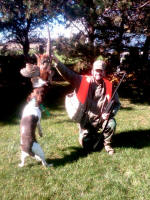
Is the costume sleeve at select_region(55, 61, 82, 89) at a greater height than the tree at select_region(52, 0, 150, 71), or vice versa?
the tree at select_region(52, 0, 150, 71)

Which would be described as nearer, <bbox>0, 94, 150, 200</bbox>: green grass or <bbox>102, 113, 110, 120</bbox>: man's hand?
<bbox>0, 94, 150, 200</bbox>: green grass

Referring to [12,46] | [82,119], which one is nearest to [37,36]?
[12,46]

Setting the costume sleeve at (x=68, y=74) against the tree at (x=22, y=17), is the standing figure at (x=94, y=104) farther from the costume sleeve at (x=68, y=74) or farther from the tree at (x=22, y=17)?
the tree at (x=22, y=17)

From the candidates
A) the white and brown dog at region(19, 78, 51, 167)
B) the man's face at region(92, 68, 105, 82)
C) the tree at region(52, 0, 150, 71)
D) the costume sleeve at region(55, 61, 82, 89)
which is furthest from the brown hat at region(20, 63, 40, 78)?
the tree at region(52, 0, 150, 71)

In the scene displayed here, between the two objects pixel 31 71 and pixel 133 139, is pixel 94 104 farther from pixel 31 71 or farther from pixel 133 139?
pixel 31 71

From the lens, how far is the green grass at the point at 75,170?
3.21m

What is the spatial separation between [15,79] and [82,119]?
327 inches

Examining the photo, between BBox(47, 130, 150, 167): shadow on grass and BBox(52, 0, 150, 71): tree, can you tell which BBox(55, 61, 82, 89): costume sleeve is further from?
BBox(52, 0, 150, 71): tree

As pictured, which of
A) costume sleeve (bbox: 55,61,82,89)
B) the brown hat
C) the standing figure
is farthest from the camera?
the standing figure

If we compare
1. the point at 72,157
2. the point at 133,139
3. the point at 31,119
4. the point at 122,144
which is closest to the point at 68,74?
the point at 31,119

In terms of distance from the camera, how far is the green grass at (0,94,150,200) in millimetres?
3209

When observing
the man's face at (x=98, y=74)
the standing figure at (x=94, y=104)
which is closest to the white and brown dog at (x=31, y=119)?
the standing figure at (x=94, y=104)

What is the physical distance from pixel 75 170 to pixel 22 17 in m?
9.86

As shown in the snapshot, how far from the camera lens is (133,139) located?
5.11 m
